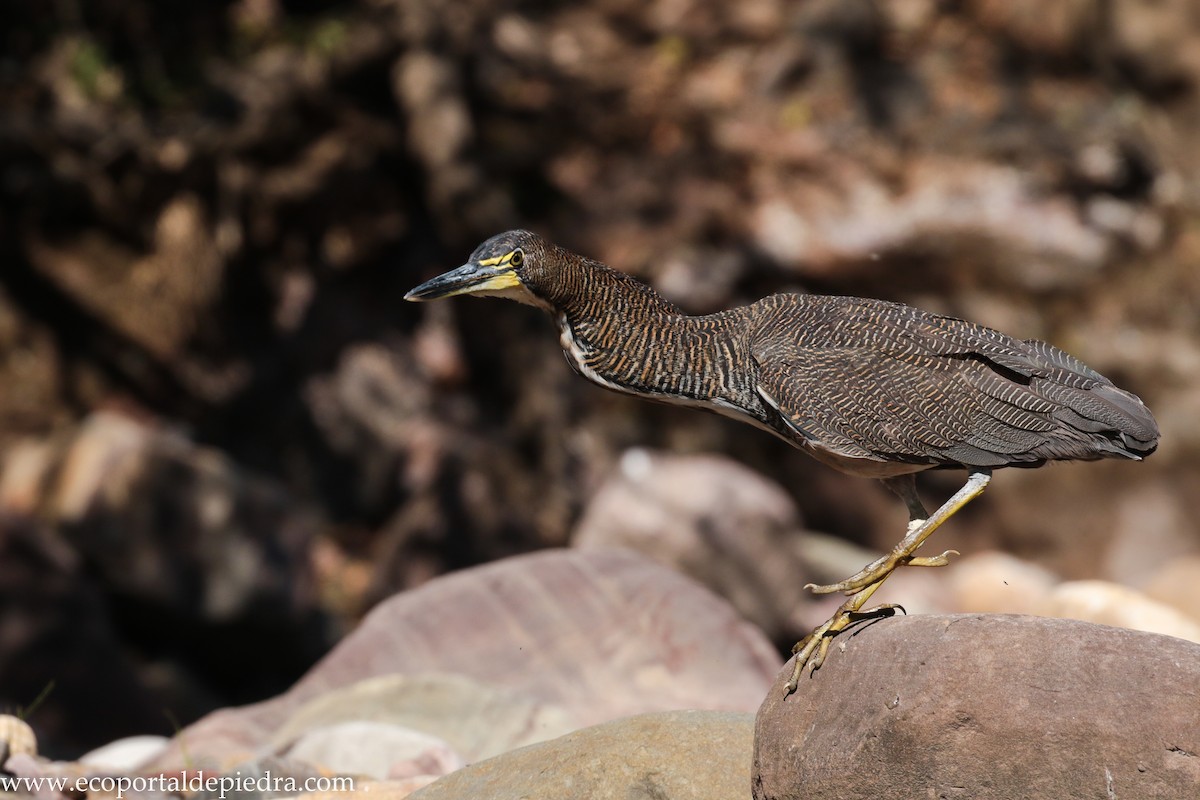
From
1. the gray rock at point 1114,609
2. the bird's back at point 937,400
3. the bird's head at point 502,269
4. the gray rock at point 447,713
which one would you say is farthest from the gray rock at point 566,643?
the gray rock at point 1114,609

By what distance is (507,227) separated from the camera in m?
15.4

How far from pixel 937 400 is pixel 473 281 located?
2.02 m

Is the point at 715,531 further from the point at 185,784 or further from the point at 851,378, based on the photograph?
the point at 851,378

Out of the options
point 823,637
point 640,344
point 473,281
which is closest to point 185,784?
point 473,281

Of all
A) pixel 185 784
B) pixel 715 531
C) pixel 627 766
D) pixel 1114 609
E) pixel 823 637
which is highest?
pixel 823 637

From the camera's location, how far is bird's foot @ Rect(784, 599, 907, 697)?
5.23 metres

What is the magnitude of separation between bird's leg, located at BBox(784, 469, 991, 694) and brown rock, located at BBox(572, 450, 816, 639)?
730cm

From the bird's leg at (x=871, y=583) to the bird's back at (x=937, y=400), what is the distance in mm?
224

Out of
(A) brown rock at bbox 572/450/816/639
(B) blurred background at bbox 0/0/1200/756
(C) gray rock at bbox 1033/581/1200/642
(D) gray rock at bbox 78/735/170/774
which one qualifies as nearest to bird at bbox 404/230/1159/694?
(D) gray rock at bbox 78/735/170/774

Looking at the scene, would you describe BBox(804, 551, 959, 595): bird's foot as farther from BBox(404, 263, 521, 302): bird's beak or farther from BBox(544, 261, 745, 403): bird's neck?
BBox(404, 263, 521, 302): bird's beak

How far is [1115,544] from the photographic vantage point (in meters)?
15.5

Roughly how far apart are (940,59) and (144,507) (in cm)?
1116

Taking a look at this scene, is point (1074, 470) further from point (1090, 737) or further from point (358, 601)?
point (1090, 737)

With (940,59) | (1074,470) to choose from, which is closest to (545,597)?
(1074,470)
